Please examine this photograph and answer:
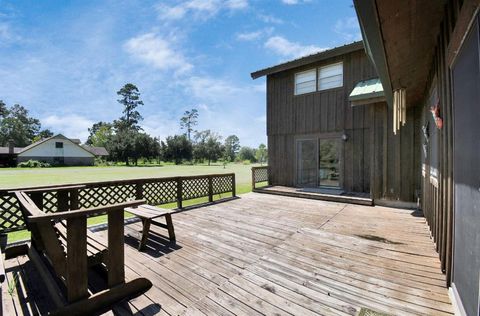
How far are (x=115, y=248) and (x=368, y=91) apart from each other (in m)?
7.34

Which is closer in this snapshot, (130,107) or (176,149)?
(176,149)

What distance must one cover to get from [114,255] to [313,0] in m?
9.03

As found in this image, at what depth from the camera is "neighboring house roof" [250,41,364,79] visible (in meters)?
7.33

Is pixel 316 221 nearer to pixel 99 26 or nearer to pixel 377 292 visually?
pixel 377 292

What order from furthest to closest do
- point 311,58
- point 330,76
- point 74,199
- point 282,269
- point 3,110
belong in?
point 3,110 < point 330,76 < point 311,58 < point 74,199 < point 282,269

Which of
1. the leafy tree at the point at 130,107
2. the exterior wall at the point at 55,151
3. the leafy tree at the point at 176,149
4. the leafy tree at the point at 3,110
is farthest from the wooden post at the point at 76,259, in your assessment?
the leafy tree at the point at 3,110

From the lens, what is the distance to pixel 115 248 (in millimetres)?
2414

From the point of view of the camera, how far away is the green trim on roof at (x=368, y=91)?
626cm

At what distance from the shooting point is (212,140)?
183ft

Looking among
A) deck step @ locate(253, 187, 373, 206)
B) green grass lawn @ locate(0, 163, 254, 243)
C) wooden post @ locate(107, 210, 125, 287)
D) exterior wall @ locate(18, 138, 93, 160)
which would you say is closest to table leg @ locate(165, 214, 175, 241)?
wooden post @ locate(107, 210, 125, 287)

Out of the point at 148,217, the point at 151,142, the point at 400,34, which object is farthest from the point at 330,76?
the point at 151,142

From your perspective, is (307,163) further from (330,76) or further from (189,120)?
(189,120)

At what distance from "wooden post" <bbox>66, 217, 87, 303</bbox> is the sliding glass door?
8.03 metres

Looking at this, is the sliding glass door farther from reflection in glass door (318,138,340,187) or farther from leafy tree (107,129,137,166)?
leafy tree (107,129,137,166)
